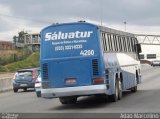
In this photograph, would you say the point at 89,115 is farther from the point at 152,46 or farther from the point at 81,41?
the point at 152,46

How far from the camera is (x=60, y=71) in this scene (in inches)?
736

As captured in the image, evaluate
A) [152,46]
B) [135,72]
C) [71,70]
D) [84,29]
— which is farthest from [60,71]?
[152,46]

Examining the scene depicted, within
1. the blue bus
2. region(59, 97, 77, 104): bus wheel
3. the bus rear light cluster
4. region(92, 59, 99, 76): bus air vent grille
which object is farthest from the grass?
the bus rear light cluster

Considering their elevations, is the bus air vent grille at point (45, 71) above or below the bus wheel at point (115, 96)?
above

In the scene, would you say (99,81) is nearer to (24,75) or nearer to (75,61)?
(75,61)

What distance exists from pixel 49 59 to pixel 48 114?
295 cm

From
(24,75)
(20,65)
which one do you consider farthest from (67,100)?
(20,65)

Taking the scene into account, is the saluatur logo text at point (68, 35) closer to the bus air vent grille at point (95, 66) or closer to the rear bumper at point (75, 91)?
the bus air vent grille at point (95, 66)

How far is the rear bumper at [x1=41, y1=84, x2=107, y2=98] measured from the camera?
18.2m

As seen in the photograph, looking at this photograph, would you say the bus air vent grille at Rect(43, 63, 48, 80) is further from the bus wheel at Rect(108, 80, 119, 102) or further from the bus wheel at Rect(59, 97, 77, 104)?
the bus wheel at Rect(108, 80, 119, 102)

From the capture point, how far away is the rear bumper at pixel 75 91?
717 inches

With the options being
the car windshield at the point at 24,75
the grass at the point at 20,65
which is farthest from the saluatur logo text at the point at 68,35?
the grass at the point at 20,65

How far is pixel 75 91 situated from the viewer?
18391mm

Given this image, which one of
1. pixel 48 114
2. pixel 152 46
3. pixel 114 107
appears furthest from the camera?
pixel 152 46
